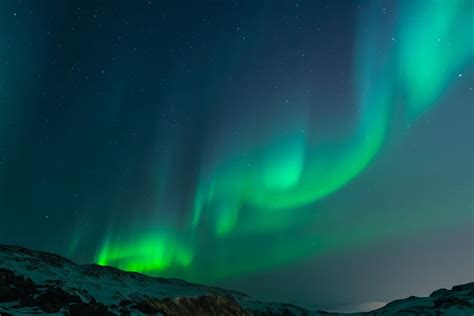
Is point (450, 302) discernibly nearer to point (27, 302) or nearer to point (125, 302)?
point (125, 302)

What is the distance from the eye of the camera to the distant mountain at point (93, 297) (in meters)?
59.8

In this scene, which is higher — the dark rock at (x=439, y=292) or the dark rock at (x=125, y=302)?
the dark rock at (x=439, y=292)

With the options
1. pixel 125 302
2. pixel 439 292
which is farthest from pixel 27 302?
pixel 439 292

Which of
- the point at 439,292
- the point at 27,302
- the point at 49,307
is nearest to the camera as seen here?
the point at 49,307

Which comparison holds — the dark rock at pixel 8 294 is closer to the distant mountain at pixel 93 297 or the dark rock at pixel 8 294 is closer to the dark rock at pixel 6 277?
the distant mountain at pixel 93 297

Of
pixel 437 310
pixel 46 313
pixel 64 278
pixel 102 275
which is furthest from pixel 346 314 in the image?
pixel 46 313

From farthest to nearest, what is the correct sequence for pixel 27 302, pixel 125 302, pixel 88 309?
pixel 125 302, pixel 88 309, pixel 27 302

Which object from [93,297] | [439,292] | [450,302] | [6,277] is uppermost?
[439,292]

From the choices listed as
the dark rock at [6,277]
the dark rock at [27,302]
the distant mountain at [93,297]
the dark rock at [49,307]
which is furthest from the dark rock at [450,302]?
the dark rock at [6,277]

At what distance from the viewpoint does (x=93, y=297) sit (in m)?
69.6

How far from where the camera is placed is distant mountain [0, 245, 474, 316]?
59.8 m

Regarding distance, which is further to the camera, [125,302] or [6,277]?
Answer: [125,302]

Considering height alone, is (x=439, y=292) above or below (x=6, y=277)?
above

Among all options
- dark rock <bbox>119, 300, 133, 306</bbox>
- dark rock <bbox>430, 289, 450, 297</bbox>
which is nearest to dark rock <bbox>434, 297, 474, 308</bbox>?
dark rock <bbox>430, 289, 450, 297</bbox>
